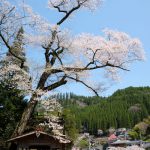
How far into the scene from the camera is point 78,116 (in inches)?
5773

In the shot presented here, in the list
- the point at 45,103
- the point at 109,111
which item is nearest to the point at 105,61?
the point at 45,103

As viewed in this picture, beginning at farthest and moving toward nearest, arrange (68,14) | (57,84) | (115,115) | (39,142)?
(115,115) < (68,14) < (57,84) < (39,142)

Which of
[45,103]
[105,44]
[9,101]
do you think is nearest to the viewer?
[45,103]

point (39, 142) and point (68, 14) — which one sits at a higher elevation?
point (68, 14)

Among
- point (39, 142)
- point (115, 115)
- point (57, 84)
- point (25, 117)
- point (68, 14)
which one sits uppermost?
point (115, 115)

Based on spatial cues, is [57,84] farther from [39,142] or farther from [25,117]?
[39,142]

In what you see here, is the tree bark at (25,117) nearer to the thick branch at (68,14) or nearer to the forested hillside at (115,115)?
the thick branch at (68,14)

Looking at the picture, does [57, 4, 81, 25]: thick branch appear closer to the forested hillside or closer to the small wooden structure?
the small wooden structure

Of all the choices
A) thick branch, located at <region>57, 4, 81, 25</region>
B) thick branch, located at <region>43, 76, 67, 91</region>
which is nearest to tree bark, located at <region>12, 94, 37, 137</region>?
thick branch, located at <region>43, 76, 67, 91</region>

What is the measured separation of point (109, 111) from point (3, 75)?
420 ft

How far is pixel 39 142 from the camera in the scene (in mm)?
13625

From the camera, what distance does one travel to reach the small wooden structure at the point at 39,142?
13.4 meters

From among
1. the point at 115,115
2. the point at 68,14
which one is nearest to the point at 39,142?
the point at 68,14

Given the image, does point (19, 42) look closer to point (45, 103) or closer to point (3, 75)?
point (3, 75)
